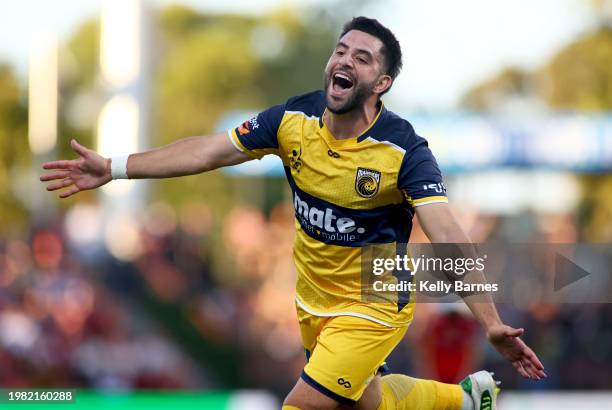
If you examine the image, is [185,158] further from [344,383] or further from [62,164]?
[344,383]

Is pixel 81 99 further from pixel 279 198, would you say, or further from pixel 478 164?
pixel 478 164

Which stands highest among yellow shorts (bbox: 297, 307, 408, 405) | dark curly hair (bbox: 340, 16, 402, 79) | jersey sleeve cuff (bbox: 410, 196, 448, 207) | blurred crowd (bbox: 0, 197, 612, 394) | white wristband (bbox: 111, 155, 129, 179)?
dark curly hair (bbox: 340, 16, 402, 79)

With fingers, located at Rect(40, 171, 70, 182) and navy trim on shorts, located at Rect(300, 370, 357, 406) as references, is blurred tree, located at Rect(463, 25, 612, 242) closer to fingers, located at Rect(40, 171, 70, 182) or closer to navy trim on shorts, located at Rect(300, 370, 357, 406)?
navy trim on shorts, located at Rect(300, 370, 357, 406)

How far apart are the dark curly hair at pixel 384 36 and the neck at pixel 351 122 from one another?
0.87ft

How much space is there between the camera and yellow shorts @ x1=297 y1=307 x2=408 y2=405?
7.20 m

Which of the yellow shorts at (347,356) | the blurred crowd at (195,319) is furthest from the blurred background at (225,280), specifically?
the yellow shorts at (347,356)

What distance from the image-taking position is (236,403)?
13672mm

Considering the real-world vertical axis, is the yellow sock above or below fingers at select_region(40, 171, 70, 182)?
below

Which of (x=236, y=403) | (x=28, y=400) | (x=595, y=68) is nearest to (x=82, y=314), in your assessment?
(x=236, y=403)

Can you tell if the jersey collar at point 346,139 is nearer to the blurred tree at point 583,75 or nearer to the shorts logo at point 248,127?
the shorts logo at point 248,127

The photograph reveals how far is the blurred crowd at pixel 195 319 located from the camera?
1420 cm

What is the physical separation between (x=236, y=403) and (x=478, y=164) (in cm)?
996

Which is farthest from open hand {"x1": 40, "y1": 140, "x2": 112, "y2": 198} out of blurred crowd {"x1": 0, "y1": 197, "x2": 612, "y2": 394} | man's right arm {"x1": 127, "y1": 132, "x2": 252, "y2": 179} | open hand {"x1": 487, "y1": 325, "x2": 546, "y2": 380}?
blurred crowd {"x1": 0, "y1": 197, "x2": 612, "y2": 394}

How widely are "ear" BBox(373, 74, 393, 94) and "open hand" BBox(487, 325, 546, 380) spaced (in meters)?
1.58
